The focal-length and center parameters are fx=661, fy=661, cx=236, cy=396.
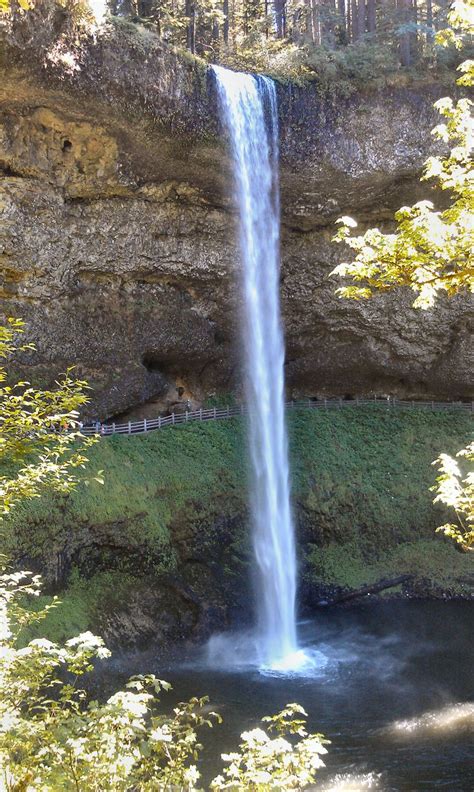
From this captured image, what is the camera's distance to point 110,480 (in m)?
17.9

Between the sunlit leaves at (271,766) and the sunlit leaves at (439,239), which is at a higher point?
the sunlit leaves at (439,239)

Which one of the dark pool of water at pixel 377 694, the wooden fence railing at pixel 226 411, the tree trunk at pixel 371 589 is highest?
the wooden fence railing at pixel 226 411

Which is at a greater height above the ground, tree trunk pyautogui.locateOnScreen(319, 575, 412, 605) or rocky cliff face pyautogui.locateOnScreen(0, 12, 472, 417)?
rocky cliff face pyautogui.locateOnScreen(0, 12, 472, 417)

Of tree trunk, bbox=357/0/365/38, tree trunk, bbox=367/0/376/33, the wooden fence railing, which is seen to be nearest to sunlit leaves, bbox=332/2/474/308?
the wooden fence railing

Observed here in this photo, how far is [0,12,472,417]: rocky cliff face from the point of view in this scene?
1656 cm

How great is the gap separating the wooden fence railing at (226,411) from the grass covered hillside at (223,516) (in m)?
0.45

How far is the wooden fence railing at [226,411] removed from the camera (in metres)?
20.1

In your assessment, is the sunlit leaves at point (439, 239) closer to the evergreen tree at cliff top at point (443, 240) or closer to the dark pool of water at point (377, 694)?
the evergreen tree at cliff top at point (443, 240)

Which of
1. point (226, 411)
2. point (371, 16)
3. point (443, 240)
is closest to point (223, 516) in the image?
point (226, 411)

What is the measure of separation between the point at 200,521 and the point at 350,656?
5.69 metres

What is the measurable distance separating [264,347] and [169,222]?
5.14 m

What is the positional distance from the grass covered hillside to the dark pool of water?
6.28 ft

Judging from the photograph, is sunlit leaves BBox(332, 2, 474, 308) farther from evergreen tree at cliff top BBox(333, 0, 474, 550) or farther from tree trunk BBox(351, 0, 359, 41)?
tree trunk BBox(351, 0, 359, 41)

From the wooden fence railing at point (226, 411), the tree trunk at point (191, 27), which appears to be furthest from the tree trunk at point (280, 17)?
the wooden fence railing at point (226, 411)
